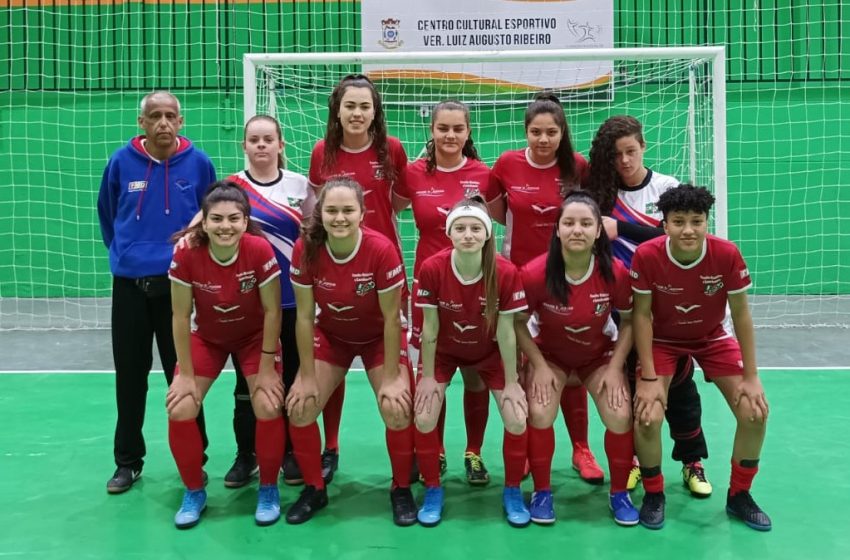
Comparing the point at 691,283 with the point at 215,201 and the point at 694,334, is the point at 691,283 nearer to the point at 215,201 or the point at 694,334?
the point at 694,334

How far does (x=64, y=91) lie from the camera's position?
7.70 metres

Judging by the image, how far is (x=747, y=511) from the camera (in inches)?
105

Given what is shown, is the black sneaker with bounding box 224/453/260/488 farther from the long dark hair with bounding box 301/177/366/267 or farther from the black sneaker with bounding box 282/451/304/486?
the long dark hair with bounding box 301/177/366/267

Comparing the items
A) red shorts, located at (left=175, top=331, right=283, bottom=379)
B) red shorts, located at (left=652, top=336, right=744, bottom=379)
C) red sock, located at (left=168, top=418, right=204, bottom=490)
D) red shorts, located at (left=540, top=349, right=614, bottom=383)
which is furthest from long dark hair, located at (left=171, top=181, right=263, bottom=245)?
red shorts, located at (left=652, top=336, right=744, bottom=379)

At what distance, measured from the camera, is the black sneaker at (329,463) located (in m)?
3.14

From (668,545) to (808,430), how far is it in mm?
1561

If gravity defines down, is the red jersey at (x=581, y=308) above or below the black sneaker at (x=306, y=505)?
above

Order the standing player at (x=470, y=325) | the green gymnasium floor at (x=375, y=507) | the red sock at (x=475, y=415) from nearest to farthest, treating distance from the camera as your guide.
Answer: the green gymnasium floor at (x=375, y=507)
the standing player at (x=470, y=325)
the red sock at (x=475, y=415)

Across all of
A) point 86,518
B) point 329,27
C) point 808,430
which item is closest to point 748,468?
point 808,430

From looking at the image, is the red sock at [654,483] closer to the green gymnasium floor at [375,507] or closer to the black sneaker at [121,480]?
the green gymnasium floor at [375,507]

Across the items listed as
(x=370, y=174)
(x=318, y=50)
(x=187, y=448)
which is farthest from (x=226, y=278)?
(x=318, y=50)

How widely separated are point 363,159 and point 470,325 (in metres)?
0.88

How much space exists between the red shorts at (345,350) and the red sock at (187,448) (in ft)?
1.72

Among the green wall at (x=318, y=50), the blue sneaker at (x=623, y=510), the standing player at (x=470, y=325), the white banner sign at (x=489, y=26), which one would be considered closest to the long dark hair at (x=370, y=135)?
the standing player at (x=470, y=325)
